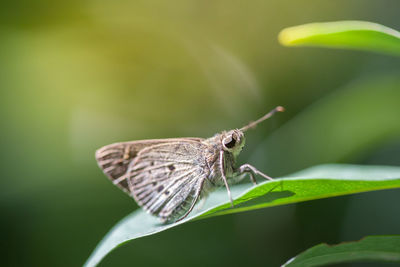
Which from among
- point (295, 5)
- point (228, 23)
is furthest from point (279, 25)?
point (228, 23)

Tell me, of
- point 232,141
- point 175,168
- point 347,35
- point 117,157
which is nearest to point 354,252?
point 347,35

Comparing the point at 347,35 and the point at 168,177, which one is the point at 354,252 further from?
the point at 168,177

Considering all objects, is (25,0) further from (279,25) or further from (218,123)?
(279,25)

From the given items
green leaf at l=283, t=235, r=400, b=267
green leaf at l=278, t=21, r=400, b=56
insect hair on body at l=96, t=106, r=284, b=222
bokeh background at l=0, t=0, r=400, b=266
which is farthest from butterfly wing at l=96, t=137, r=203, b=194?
green leaf at l=283, t=235, r=400, b=267

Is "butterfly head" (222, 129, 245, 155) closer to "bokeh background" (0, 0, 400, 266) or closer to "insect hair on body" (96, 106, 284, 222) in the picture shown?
"insect hair on body" (96, 106, 284, 222)

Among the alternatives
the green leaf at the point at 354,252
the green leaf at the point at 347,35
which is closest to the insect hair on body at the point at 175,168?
the green leaf at the point at 347,35

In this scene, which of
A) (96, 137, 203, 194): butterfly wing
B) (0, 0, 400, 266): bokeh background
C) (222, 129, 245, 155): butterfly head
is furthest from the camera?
(0, 0, 400, 266): bokeh background
